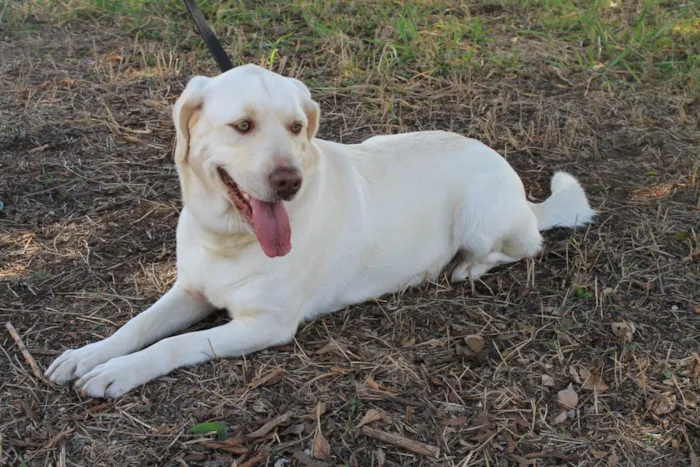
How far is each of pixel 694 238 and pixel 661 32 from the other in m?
2.56

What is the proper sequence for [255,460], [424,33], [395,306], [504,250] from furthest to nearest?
[424,33]
[504,250]
[395,306]
[255,460]

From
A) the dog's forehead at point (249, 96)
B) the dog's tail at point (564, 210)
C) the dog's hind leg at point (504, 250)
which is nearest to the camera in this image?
the dog's forehead at point (249, 96)

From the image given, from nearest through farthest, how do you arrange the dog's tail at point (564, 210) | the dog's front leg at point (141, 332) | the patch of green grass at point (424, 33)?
the dog's front leg at point (141, 332)
the dog's tail at point (564, 210)
the patch of green grass at point (424, 33)

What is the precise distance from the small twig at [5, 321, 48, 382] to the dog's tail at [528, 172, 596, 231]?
237 cm

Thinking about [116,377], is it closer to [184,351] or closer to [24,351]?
[184,351]

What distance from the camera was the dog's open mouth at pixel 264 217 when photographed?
2.54m

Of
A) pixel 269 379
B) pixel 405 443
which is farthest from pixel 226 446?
pixel 405 443

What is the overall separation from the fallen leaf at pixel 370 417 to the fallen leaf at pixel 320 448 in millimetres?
138

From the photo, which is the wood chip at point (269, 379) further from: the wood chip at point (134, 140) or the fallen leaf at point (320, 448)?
the wood chip at point (134, 140)

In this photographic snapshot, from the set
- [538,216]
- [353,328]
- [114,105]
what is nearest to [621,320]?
[538,216]

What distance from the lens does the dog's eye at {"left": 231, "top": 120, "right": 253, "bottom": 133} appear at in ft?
8.05

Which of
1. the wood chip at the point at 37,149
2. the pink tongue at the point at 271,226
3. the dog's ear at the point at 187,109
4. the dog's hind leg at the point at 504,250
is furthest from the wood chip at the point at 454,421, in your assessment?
the wood chip at the point at 37,149

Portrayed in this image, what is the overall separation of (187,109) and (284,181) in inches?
18.6

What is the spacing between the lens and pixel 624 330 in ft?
9.63
